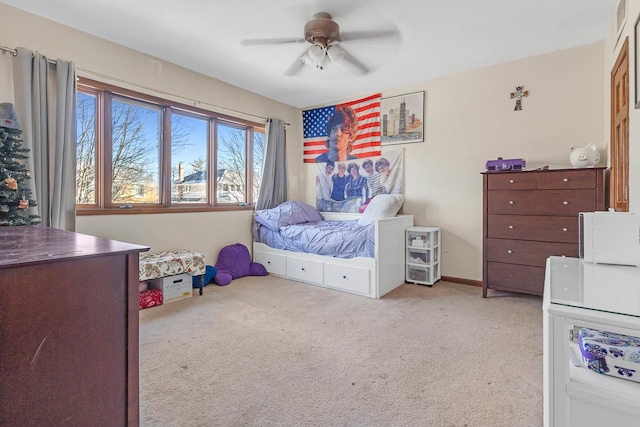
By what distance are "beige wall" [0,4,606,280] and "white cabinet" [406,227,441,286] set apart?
19cm

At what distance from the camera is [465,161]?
11.8 ft

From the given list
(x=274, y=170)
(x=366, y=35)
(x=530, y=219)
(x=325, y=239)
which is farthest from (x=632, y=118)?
(x=274, y=170)

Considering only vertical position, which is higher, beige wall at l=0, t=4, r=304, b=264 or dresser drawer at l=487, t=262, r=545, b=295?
beige wall at l=0, t=4, r=304, b=264

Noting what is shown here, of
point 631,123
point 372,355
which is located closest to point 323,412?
point 372,355

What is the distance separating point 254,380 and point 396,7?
8.82 feet

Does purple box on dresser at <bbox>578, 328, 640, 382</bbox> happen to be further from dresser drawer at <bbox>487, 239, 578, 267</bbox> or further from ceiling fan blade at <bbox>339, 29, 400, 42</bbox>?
ceiling fan blade at <bbox>339, 29, 400, 42</bbox>

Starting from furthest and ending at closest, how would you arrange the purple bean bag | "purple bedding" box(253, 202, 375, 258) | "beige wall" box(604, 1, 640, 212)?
the purple bean bag → "purple bedding" box(253, 202, 375, 258) → "beige wall" box(604, 1, 640, 212)

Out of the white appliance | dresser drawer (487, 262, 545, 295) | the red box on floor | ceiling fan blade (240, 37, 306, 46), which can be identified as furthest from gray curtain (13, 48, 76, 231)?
dresser drawer (487, 262, 545, 295)

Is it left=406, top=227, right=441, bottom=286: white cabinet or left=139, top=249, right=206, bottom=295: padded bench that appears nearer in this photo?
left=139, top=249, right=206, bottom=295: padded bench

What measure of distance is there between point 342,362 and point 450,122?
A: 298cm

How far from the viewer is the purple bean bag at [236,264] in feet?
12.6

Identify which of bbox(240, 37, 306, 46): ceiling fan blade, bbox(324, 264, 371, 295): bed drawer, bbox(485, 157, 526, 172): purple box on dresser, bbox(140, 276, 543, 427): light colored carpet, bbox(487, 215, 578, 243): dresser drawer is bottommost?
bbox(140, 276, 543, 427): light colored carpet

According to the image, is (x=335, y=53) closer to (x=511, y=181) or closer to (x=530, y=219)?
(x=511, y=181)

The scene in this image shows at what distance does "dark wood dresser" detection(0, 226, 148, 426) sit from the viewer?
2.70 ft
